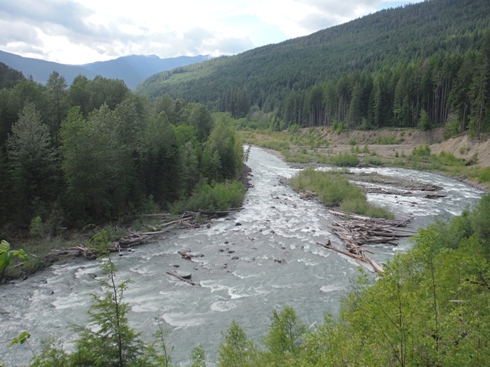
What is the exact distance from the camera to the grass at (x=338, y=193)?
3431 cm

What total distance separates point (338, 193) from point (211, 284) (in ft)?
75.4

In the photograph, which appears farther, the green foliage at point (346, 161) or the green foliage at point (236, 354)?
the green foliage at point (346, 161)

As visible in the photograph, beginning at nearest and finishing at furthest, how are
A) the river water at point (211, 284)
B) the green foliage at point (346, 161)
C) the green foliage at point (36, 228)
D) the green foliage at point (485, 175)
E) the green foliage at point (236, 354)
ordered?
the green foliage at point (236, 354) → the river water at point (211, 284) → the green foliage at point (36, 228) → the green foliage at point (485, 175) → the green foliage at point (346, 161)

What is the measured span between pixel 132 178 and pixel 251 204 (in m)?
13.4

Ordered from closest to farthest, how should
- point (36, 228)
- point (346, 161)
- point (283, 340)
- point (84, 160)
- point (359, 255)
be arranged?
point (283, 340)
point (359, 255)
point (36, 228)
point (84, 160)
point (346, 161)

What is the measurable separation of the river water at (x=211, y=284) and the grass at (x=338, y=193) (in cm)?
233

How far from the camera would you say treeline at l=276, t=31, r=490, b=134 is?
61719mm

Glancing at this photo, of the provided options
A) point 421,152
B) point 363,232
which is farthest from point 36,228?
point 421,152

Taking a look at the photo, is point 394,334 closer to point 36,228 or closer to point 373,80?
point 36,228

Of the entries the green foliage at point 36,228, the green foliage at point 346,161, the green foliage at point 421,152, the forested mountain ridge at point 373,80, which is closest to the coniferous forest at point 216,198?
the green foliage at point 36,228

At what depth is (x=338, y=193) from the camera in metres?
39.4

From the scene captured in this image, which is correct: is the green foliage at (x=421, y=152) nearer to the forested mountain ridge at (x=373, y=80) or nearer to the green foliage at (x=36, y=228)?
the forested mountain ridge at (x=373, y=80)

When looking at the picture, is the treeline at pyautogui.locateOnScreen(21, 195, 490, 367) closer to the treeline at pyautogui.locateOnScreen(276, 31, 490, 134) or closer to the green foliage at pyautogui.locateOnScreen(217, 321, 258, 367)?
the green foliage at pyautogui.locateOnScreen(217, 321, 258, 367)

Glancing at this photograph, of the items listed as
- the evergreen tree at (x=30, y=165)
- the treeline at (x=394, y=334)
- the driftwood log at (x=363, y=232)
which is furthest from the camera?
the evergreen tree at (x=30, y=165)
